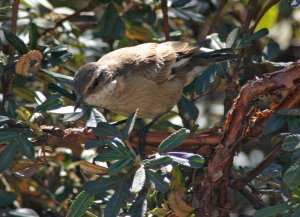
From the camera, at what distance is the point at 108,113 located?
176 inches

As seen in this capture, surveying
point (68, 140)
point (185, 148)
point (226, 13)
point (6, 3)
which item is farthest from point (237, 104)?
point (226, 13)

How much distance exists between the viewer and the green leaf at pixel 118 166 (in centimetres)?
258

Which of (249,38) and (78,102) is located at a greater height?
(249,38)

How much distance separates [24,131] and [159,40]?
156 centimetres

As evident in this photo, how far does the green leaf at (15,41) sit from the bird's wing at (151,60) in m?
→ 0.92

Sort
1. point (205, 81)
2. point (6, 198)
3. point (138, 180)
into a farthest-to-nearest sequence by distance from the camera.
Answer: point (205, 81)
point (6, 198)
point (138, 180)

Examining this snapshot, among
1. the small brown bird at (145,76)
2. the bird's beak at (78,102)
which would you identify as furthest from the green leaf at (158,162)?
the small brown bird at (145,76)

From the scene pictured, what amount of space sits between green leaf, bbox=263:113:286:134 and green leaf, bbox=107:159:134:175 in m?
0.57

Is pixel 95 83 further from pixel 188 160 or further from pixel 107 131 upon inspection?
pixel 188 160

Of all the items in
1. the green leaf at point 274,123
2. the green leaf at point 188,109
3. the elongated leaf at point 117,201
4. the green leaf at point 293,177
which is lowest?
the green leaf at point 188,109

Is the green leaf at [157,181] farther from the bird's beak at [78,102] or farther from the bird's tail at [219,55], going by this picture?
the bird's tail at [219,55]

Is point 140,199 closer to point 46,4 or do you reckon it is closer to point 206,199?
point 206,199

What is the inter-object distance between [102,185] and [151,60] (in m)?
1.84

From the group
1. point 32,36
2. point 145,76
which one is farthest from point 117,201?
point 145,76
